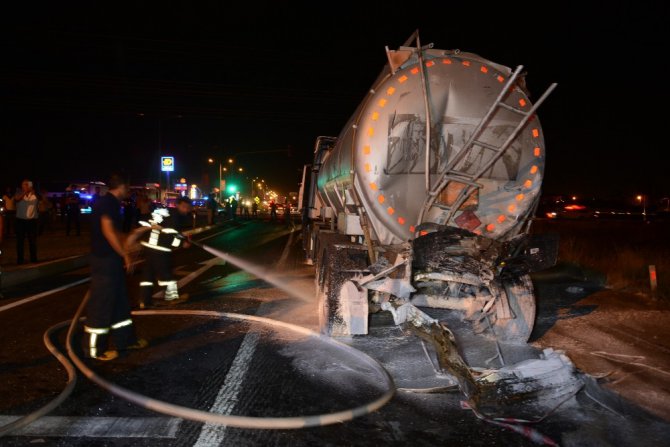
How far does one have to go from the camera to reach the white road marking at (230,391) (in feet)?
12.3

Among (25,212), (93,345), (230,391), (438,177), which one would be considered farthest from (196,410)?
(25,212)

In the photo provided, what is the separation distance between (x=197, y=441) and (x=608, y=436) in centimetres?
301

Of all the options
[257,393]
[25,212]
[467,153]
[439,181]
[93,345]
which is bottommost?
[257,393]

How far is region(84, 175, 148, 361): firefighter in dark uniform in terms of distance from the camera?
527 cm

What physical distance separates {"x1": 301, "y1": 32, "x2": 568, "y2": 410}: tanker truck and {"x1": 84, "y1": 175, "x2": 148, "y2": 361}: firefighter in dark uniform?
229 centimetres

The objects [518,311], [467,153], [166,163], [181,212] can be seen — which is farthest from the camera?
[166,163]

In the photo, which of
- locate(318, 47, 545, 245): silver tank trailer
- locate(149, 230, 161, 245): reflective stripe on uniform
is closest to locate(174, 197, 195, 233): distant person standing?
locate(149, 230, 161, 245): reflective stripe on uniform

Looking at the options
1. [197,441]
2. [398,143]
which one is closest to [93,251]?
[197,441]

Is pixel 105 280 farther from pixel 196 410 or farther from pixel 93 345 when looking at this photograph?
pixel 196 410

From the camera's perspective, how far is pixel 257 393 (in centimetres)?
457

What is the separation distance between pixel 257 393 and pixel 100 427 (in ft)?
4.16

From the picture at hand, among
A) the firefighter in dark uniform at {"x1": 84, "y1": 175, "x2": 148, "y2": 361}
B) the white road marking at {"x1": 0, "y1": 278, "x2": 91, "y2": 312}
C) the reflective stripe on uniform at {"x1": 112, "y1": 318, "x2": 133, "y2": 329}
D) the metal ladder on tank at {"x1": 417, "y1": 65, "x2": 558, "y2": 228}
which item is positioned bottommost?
the white road marking at {"x1": 0, "y1": 278, "x2": 91, "y2": 312}

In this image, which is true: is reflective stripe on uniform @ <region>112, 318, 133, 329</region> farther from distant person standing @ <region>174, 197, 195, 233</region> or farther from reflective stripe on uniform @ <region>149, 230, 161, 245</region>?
distant person standing @ <region>174, 197, 195, 233</region>

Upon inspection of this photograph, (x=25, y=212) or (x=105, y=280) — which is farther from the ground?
(x=25, y=212)
